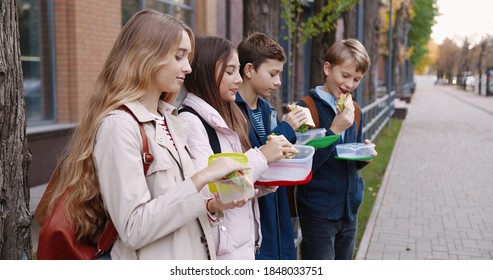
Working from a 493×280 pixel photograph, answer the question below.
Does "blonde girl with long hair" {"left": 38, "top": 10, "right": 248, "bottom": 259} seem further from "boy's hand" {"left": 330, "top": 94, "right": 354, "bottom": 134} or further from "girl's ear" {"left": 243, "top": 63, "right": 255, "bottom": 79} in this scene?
"boy's hand" {"left": 330, "top": 94, "right": 354, "bottom": 134}

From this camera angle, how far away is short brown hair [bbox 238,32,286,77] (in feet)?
9.71

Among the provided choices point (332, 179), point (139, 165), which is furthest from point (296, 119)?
point (139, 165)

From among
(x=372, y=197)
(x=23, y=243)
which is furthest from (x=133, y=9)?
(x=23, y=243)

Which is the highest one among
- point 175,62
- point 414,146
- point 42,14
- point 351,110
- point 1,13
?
point 42,14

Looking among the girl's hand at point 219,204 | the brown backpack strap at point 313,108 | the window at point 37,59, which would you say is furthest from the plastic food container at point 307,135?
the window at point 37,59

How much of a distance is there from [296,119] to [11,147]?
133 centimetres

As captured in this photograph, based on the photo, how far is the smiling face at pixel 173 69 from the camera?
78.2 inches

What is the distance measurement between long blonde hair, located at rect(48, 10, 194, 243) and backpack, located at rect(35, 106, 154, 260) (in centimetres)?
2

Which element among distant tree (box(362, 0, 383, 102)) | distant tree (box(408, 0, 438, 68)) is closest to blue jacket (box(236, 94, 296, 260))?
distant tree (box(362, 0, 383, 102))

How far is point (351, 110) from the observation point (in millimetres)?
3100

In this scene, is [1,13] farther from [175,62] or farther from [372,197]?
[372,197]

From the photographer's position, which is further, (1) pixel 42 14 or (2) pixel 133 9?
(2) pixel 133 9

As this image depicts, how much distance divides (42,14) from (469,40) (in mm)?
68097

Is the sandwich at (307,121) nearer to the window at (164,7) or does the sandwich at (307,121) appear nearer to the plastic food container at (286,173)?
the plastic food container at (286,173)
